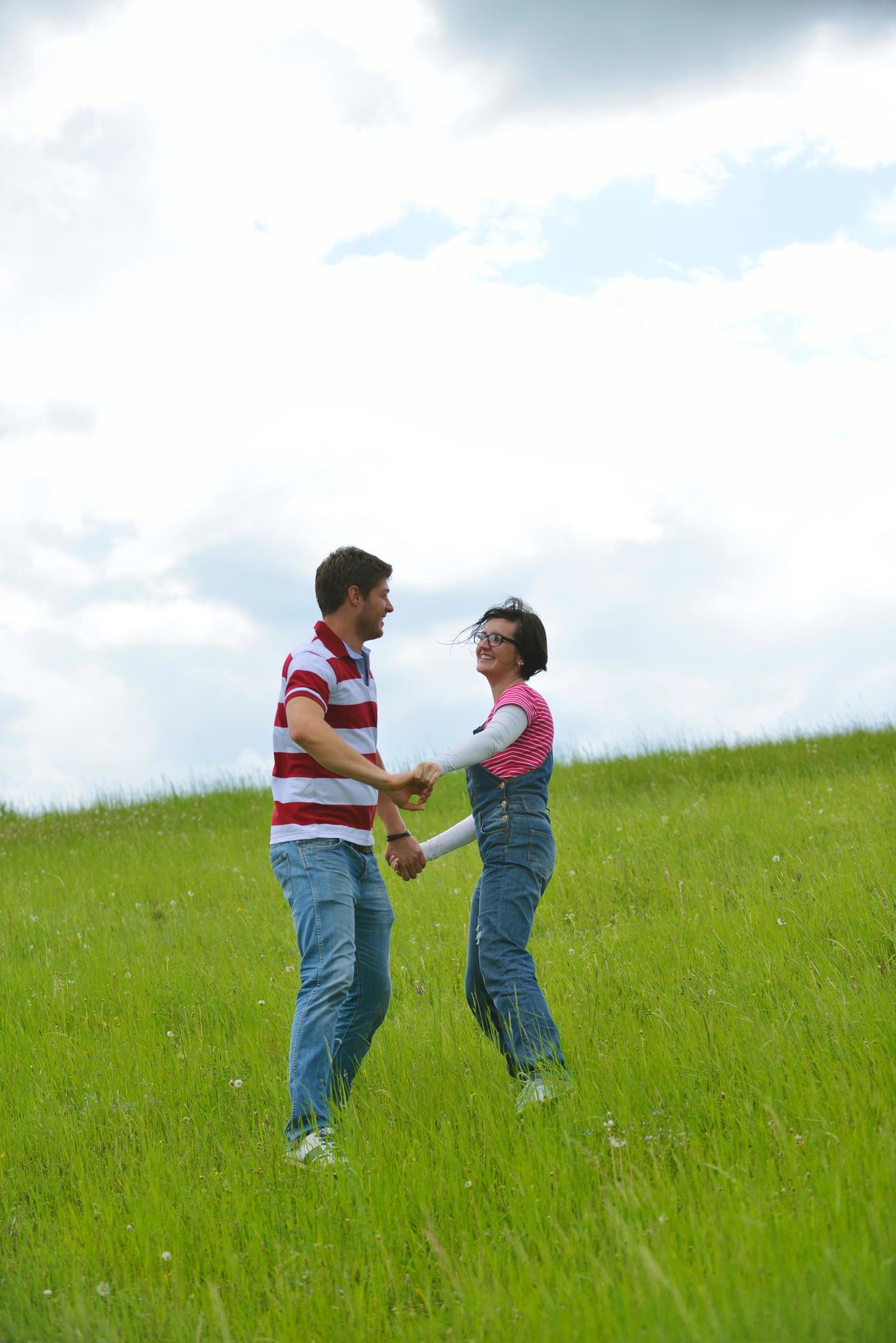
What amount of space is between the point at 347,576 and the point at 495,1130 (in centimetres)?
A: 288

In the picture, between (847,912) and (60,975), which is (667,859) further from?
(60,975)

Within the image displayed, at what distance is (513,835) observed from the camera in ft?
18.7

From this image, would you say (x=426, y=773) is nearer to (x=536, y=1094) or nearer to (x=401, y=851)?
(x=401, y=851)

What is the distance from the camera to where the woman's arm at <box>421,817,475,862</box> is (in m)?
6.14

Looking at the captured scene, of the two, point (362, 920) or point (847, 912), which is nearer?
point (362, 920)

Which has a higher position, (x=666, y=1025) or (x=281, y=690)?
(x=281, y=690)

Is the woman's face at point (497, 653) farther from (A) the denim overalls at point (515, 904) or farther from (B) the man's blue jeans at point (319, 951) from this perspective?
(B) the man's blue jeans at point (319, 951)

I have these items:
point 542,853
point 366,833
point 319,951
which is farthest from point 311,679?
point 542,853

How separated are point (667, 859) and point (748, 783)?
5.67 m

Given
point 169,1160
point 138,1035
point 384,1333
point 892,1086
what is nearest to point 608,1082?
point 892,1086

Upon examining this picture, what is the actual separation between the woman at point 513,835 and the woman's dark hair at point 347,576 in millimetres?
646

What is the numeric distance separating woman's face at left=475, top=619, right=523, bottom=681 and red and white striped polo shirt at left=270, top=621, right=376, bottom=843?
657 millimetres

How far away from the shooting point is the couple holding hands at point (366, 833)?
18.2 ft

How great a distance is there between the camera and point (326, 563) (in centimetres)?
610
